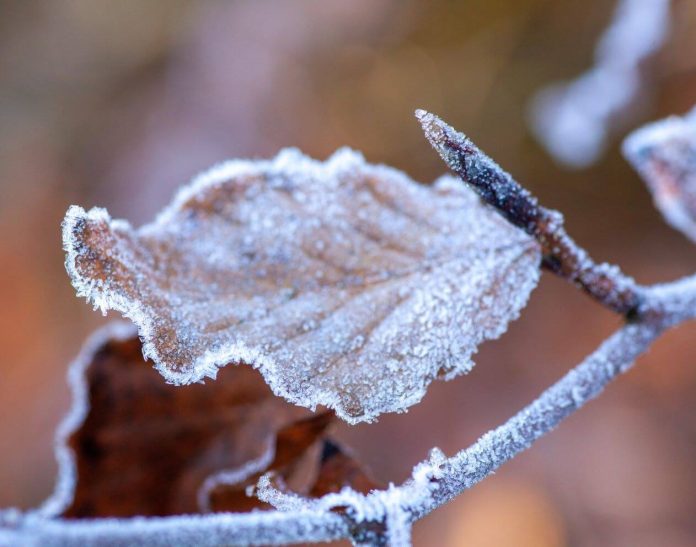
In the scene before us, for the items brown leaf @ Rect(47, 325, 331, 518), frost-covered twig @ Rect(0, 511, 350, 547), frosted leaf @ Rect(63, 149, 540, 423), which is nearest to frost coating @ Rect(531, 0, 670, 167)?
frosted leaf @ Rect(63, 149, 540, 423)

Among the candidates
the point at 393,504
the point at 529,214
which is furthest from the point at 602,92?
the point at 393,504

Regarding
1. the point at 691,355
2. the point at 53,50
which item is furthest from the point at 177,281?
the point at 53,50

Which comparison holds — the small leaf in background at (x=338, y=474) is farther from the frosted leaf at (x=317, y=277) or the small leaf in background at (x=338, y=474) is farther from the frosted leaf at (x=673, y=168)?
the frosted leaf at (x=673, y=168)

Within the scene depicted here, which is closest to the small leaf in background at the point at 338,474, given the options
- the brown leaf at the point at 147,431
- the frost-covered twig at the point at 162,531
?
the brown leaf at the point at 147,431

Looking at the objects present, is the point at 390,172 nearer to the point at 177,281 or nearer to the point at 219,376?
the point at 177,281

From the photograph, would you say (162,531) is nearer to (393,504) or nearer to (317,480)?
(393,504)

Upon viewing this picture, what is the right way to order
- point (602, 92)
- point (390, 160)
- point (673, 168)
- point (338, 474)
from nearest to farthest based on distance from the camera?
point (338, 474), point (673, 168), point (602, 92), point (390, 160)

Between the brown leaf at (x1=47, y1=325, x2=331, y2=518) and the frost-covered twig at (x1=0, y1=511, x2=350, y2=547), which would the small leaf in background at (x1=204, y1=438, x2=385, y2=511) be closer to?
the brown leaf at (x1=47, y1=325, x2=331, y2=518)
